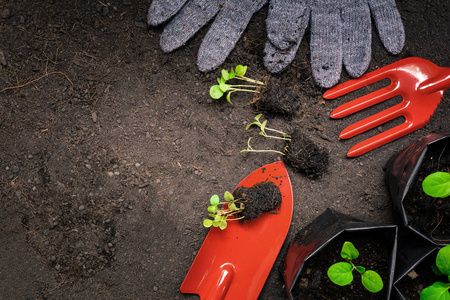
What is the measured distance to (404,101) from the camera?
1305 mm

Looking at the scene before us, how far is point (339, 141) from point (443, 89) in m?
0.46

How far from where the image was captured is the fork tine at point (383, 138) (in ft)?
4.21

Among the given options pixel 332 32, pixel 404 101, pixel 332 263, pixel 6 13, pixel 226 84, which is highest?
pixel 6 13

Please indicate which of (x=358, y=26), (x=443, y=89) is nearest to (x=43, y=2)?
(x=358, y=26)

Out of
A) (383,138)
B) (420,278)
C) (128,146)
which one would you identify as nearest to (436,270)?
(420,278)

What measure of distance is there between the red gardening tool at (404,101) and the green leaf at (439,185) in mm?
362

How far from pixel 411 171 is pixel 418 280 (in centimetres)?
37

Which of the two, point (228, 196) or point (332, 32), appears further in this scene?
point (332, 32)

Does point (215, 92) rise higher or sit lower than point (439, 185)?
higher

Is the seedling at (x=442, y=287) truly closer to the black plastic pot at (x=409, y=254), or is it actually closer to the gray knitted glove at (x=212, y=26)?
the black plastic pot at (x=409, y=254)

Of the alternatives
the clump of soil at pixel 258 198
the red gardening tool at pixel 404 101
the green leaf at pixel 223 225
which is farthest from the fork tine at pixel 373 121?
the green leaf at pixel 223 225

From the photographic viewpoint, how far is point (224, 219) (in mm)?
1198

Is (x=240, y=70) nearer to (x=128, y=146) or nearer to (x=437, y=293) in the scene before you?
(x=128, y=146)

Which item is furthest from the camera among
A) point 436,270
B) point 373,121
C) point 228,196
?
point 373,121
